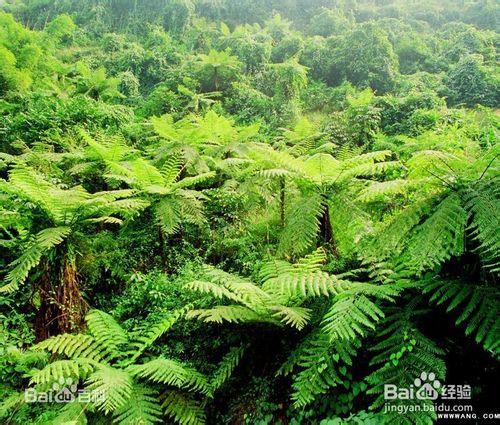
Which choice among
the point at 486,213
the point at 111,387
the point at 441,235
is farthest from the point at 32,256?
the point at 486,213

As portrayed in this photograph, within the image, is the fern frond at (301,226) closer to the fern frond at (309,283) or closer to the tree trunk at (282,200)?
the fern frond at (309,283)

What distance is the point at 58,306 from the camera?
329 cm

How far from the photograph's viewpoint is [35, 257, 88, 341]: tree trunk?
3279 mm

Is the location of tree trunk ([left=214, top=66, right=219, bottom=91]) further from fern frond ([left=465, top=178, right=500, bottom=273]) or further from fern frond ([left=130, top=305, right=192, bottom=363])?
fern frond ([left=465, top=178, right=500, bottom=273])

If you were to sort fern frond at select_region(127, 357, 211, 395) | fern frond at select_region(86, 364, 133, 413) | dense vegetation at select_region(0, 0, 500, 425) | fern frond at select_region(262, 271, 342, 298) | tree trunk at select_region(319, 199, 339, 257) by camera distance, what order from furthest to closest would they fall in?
tree trunk at select_region(319, 199, 339, 257), fern frond at select_region(127, 357, 211, 395), fern frond at select_region(262, 271, 342, 298), fern frond at select_region(86, 364, 133, 413), dense vegetation at select_region(0, 0, 500, 425)

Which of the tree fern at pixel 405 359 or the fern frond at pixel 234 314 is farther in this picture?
the fern frond at pixel 234 314

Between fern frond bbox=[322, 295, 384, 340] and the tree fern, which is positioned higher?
fern frond bbox=[322, 295, 384, 340]

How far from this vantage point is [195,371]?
2.83 meters

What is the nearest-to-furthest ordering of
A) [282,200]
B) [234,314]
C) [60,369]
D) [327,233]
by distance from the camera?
[60,369], [234,314], [327,233], [282,200]

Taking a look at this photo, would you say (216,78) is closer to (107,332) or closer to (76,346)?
(107,332)

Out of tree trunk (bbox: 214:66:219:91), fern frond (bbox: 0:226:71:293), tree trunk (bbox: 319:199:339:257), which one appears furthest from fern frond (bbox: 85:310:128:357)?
tree trunk (bbox: 214:66:219:91)

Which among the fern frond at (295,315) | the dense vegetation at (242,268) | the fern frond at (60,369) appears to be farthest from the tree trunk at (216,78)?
the fern frond at (60,369)

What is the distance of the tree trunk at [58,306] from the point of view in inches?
129

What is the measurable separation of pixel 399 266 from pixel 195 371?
175cm
